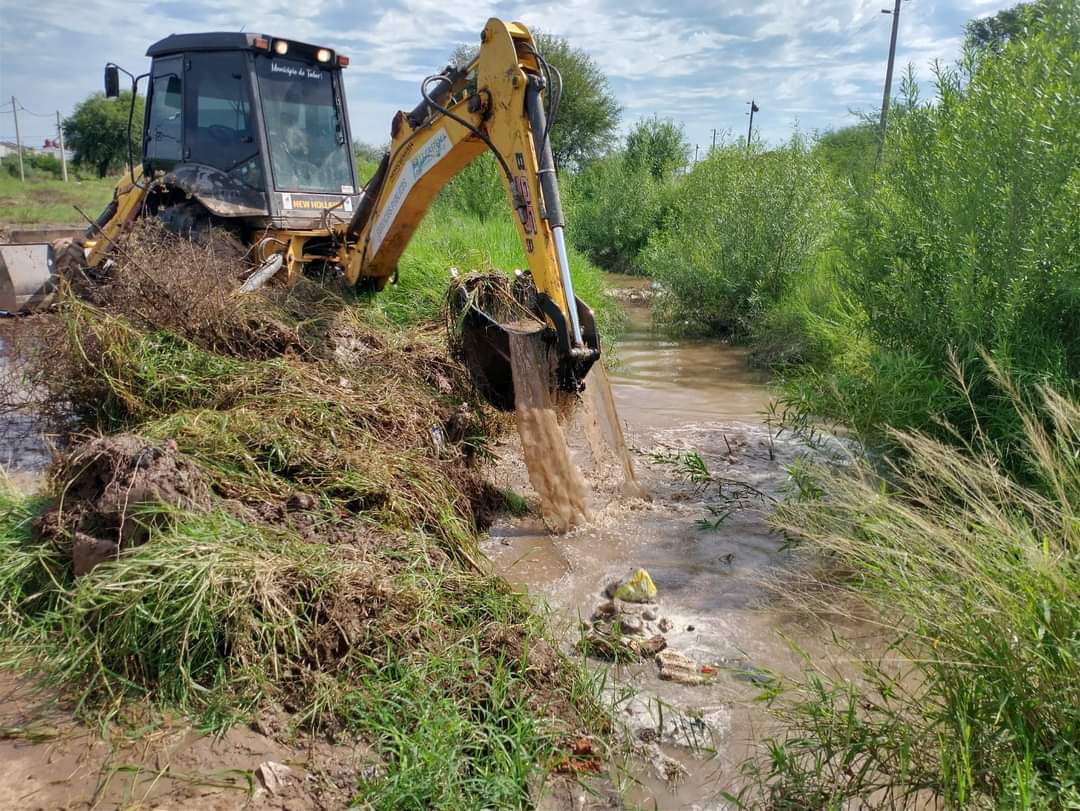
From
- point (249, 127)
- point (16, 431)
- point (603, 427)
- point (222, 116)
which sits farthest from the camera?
point (222, 116)

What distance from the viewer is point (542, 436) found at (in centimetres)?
495

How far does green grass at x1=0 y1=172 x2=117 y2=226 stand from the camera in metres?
22.4

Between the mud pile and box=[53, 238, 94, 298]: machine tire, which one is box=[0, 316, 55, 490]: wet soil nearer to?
box=[53, 238, 94, 298]: machine tire

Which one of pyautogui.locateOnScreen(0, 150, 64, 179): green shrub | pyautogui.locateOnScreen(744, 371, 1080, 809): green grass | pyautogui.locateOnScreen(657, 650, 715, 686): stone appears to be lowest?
pyautogui.locateOnScreen(657, 650, 715, 686): stone

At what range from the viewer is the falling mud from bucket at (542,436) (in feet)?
16.2

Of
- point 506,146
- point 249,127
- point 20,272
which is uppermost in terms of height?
point 249,127

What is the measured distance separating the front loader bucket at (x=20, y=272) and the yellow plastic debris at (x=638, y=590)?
8.77 meters

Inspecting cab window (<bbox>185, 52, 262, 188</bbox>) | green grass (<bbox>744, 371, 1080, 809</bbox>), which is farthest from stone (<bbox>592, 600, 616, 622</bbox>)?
cab window (<bbox>185, 52, 262, 188</bbox>)

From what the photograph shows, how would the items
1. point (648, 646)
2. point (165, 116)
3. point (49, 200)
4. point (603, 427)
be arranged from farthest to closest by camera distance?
point (49, 200) < point (165, 116) < point (603, 427) < point (648, 646)

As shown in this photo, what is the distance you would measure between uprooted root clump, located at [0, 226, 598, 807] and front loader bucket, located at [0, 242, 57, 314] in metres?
5.76

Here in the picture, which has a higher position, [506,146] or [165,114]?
[165,114]

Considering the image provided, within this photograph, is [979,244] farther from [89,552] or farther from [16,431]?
[16,431]

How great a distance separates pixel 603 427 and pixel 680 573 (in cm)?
125

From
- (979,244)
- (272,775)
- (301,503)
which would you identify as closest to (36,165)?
(301,503)
